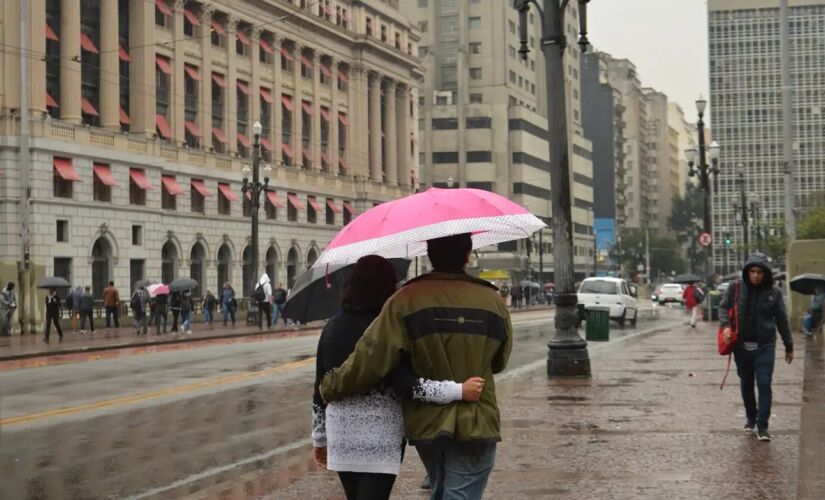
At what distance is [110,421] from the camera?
1373cm

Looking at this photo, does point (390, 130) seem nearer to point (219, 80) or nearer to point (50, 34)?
point (219, 80)

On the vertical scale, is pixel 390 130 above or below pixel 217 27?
below

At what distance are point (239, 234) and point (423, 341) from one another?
211 ft

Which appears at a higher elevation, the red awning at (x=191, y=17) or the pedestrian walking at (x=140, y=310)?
the red awning at (x=191, y=17)

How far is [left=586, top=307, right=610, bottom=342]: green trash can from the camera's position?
27.8 m

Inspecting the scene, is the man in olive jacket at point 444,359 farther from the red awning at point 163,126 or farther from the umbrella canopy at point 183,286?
the red awning at point 163,126

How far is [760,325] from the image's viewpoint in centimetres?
1041

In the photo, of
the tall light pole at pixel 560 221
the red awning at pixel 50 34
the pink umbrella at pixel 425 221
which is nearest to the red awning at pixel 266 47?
the red awning at pixel 50 34

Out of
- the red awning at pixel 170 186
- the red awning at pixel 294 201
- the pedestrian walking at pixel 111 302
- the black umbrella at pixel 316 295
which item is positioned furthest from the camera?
the red awning at pixel 294 201

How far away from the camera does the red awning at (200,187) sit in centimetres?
6350

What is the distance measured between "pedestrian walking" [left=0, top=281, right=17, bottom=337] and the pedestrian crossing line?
1796 cm

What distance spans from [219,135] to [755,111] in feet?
373

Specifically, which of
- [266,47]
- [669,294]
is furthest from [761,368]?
[669,294]

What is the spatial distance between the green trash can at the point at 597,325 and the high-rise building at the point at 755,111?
390 ft
